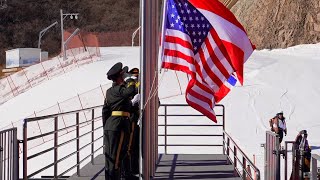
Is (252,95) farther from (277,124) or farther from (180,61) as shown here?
(180,61)

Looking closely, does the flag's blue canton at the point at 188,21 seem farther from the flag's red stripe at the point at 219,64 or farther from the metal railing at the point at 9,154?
the metal railing at the point at 9,154

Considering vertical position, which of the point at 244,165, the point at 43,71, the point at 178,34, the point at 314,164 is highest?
the point at 178,34

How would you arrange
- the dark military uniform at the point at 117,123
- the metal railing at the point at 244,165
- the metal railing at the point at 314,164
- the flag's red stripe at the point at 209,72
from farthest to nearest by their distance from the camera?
the dark military uniform at the point at 117,123, the flag's red stripe at the point at 209,72, the metal railing at the point at 244,165, the metal railing at the point at 314,164

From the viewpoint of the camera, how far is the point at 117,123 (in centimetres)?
798

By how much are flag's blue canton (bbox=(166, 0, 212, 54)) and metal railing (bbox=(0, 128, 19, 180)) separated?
2.38 metres

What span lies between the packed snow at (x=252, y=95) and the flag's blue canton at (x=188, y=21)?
1050 centimetres

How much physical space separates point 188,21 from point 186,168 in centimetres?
386

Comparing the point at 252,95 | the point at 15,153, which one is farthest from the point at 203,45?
the point at 252,95

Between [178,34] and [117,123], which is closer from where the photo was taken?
[178,34]

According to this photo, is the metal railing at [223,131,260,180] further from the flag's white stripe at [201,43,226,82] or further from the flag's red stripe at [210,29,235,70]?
the flag's red stripe at [210,29,235,70]

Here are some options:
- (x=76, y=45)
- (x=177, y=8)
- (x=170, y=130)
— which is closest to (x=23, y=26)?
(x=76, y=45)

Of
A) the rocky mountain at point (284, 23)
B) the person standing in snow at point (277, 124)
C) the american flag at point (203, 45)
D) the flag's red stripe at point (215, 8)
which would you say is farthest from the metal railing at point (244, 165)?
the rocky mountain at point (284, 23)

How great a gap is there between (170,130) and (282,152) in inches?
640

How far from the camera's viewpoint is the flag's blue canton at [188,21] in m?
7.54
